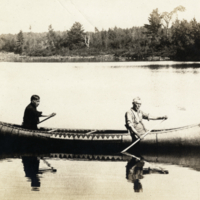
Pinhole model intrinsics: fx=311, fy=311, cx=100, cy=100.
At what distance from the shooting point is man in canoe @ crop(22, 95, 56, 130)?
180 inches

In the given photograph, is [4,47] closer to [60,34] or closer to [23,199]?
[60,34]

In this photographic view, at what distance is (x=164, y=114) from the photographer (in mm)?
4543

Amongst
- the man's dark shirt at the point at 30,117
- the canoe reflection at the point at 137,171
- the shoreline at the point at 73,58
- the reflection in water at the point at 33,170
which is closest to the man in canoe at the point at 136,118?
the canoe reflection at the point at 137,171

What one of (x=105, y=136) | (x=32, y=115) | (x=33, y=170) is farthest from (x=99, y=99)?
(x=33, y=170)

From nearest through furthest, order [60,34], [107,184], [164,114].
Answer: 1. [107,184]
2. [164,114]
3. [60,34]

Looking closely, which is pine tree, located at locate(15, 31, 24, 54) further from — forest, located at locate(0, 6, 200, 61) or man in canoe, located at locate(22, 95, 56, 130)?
man in canoe, located at locate(22, 95, 56, 130)

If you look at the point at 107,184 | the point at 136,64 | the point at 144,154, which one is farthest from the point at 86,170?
the point at 136,64

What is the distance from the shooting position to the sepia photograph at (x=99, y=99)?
4.23 meters

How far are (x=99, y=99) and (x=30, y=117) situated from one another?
41.9 inches

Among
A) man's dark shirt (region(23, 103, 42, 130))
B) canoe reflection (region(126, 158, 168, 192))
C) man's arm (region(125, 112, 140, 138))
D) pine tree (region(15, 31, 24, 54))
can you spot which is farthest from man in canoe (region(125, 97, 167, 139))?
pine tree (region(15, 31, 24, 54))

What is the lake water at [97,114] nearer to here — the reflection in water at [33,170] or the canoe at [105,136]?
the reflection in water at [33,170]

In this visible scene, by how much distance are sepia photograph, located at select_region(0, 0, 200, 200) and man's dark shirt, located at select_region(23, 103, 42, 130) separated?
0.05ft

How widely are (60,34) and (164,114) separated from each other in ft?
6.71

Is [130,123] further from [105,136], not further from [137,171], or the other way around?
[137,171]
